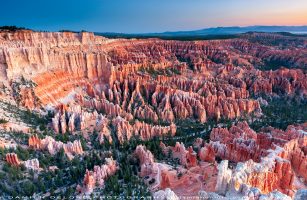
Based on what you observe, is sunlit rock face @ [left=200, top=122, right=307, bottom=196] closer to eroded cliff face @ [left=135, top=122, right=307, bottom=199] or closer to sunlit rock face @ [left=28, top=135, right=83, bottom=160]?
eroded cliff face @ [left=135, top=122, right=307, bottom=199]

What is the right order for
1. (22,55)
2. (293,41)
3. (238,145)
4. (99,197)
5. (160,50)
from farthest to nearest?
(293,41)
(160,50)
(22,55)
(238,145)
(99,197)

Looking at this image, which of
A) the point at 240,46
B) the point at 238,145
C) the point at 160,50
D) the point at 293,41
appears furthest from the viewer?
the point at 293,41

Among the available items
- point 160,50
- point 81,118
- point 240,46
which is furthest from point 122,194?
point 240,46

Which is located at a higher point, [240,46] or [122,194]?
[240,46]

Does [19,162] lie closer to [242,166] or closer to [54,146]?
[54,146]

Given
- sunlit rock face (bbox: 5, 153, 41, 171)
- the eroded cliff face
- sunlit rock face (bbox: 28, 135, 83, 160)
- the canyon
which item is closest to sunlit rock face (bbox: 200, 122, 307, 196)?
the eroded cliff face

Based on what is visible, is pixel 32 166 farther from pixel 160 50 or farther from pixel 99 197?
pixel 160 50

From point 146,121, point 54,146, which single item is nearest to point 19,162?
point 54,146

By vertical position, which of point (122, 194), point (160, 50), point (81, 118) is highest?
point (160, 50)

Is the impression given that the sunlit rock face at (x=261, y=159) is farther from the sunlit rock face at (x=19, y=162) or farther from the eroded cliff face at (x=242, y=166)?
the sunlit rock face at (x=19, y=162)
